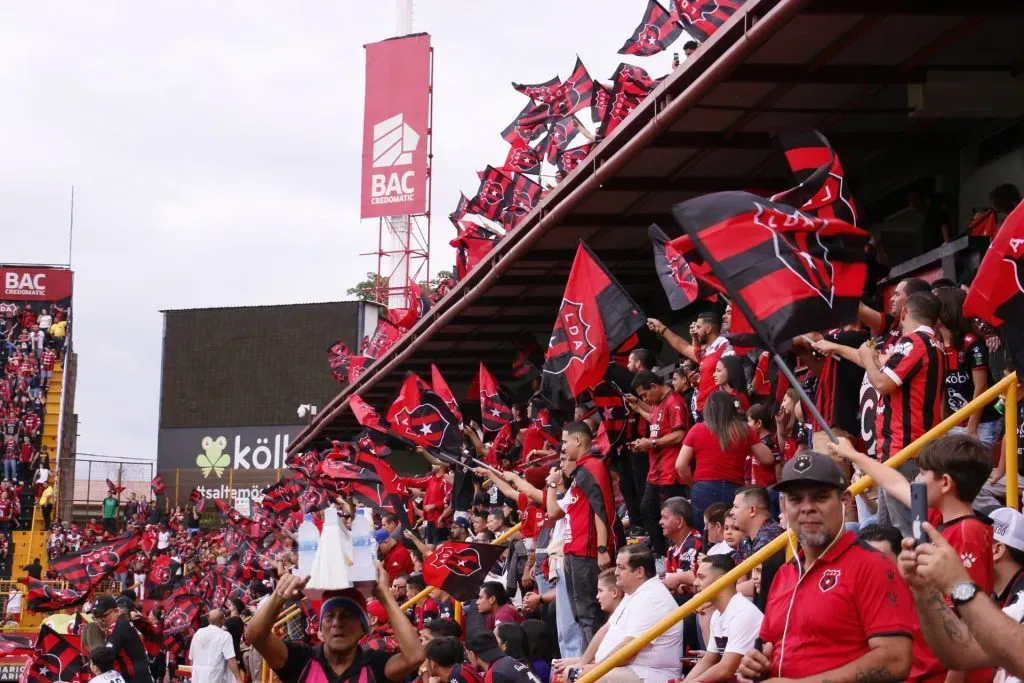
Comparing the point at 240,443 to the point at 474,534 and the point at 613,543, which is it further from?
the point at 613,543

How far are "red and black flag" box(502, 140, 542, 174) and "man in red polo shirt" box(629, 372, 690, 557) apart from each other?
8.50 meters

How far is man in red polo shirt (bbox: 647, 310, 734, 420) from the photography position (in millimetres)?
11461

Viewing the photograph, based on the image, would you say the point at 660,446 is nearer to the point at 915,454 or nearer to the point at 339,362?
the point at 915,454

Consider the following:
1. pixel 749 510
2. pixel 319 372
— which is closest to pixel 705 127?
pixel 749 510

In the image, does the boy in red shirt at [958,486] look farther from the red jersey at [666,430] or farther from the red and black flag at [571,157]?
the red and black flag at [571,157]

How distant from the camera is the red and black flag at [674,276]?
11.2m

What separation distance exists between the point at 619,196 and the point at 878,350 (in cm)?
586

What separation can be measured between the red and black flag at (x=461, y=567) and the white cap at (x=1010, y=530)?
8.21 metres

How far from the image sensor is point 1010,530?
572 cm

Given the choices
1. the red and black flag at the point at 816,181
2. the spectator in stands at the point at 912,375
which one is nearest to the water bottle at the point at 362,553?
the red and black flag at the point at 816,181

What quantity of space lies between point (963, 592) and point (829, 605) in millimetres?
1335

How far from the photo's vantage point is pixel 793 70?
1095 cm

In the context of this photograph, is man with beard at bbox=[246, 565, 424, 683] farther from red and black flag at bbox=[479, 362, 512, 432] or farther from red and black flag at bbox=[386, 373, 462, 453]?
red and black flag at bbox=[479, 362, 512, 432]

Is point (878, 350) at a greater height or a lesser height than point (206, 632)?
greater
